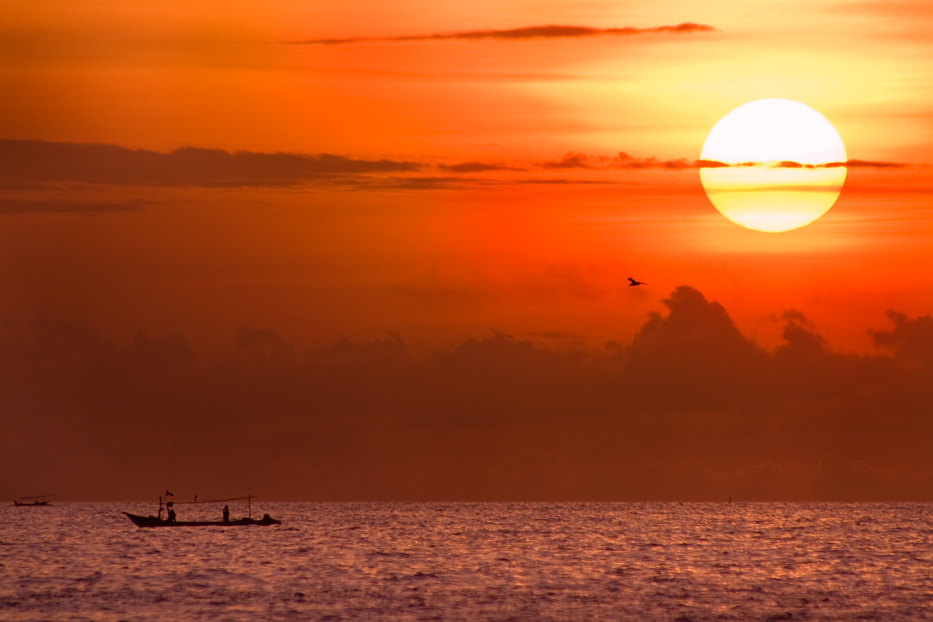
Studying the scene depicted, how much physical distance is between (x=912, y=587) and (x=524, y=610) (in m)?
37.6

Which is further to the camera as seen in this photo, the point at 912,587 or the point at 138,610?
the point at 912,587

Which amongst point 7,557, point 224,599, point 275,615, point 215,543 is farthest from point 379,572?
point 215,543

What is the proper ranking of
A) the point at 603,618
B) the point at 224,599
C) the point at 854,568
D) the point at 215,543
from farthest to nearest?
the point at 215,543, the point at 854,568, the point at 224,599, the point at 603,618

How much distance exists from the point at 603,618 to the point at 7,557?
75223 millimetres

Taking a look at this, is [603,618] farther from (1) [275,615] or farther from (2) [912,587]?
(2) [912,587]

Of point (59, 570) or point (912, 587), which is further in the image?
point (59, 570)

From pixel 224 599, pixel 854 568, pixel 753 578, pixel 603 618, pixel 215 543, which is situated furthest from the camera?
pixel 215 543

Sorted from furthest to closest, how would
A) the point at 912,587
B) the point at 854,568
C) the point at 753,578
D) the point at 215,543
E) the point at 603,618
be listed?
the point at 215,543
the point at 854,568
the point at 753,578
the point at 912,587
the point at 603,618

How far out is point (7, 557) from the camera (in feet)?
430

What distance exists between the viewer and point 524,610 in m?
85.9

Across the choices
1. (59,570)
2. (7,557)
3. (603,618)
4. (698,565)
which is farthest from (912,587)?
(7,557)

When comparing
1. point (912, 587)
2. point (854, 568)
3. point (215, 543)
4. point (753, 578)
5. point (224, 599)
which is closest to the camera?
point (224, 599)

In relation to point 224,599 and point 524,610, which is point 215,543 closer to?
point 224,599

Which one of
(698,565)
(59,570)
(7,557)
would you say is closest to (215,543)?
(7,557)
